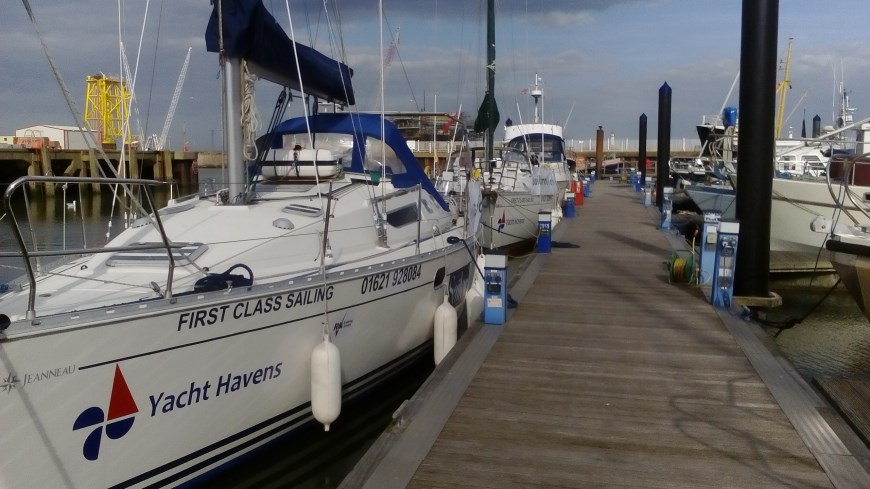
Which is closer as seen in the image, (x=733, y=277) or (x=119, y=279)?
(x=119, y=279)

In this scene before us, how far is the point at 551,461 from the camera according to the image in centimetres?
442

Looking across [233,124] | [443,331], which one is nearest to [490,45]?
[443,331]

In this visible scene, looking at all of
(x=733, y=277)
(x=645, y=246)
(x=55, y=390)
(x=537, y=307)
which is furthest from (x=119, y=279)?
(x=645, y=246)

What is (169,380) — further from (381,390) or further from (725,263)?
(725,263)

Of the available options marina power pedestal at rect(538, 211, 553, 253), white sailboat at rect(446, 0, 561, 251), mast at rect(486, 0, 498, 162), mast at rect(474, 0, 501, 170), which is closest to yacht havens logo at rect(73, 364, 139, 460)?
white sailboat at rect(446, 0, 561, 251)

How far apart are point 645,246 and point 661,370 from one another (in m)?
8.61

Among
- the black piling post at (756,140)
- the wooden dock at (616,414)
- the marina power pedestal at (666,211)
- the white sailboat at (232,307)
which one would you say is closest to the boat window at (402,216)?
the white sailboat at (232,307)

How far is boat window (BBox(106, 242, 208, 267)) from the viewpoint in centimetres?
557

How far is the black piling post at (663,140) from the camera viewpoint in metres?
24.0

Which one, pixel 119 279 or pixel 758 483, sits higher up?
pixel 119 279

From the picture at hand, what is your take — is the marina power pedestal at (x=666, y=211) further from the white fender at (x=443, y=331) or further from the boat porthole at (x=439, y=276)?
the white fender at (x=443, y=331)

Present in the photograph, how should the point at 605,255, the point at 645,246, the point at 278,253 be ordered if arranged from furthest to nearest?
the point at 645,246, the point at 605,255, the point at 278,253

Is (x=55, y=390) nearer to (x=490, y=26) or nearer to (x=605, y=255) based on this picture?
(x=605, y=255)

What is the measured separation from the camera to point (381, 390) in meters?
7.47
